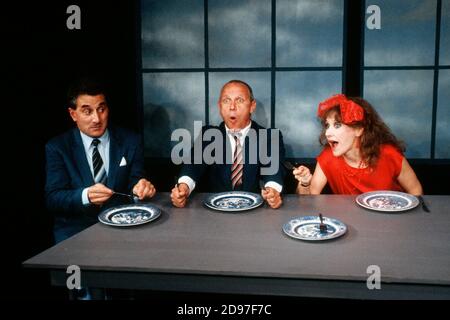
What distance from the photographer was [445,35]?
3418 millimetres

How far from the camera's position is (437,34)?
11.2 feet

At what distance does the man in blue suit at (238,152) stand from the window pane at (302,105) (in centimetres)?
68

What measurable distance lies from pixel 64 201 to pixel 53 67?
904 millimetres

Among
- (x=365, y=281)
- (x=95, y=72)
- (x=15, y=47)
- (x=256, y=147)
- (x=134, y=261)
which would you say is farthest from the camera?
(x=95, y=72)

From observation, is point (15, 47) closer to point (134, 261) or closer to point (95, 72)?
point (95, 72)

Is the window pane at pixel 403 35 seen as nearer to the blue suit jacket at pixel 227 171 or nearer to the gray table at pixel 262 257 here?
the blue suit jacket at pixel 227 171

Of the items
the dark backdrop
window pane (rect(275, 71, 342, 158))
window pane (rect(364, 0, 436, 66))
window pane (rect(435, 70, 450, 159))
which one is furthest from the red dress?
the dark backdrop

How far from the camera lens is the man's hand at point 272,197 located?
2.37 metres

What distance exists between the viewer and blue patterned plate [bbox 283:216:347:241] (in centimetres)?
200

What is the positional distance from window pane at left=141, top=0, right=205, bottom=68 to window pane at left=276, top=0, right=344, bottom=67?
23.9 inches

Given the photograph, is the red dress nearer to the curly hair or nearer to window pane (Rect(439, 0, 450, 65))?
the curly hair

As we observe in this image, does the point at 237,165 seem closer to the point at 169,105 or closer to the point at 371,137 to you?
the point at 371,137

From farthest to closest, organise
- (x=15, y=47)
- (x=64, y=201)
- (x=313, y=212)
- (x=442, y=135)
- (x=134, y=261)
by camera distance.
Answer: (x=442, y=135)
(x=15, y=47)
(x=64, y=201)
(x=313, y=212)
(x=134, y=261)

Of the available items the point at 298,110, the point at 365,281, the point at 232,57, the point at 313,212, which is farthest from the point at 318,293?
the point at 232,57
